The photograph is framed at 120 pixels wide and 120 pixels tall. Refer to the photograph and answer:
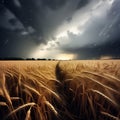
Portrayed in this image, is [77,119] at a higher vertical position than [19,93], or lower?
lower

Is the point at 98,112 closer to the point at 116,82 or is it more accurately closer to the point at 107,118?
the point at 107,118

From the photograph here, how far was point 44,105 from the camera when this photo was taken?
1.12 m

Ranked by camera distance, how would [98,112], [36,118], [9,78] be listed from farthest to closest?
[9,78] < [98,112] < [36,118]

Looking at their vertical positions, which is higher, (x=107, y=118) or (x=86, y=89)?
(x=86, y=89)

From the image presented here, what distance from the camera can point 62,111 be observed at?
45.7 inches

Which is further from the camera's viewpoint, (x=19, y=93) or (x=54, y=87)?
(x=54, y=87)

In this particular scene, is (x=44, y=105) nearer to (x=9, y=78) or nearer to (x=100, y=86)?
(x=100, y=86)

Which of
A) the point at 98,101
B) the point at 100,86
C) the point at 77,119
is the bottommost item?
the point at 77,119

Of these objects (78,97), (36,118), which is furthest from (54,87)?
(36,118)

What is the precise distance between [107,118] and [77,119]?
0.19m

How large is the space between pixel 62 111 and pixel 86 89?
0.29 m

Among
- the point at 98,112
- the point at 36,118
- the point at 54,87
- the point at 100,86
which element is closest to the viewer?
the point at 36,118

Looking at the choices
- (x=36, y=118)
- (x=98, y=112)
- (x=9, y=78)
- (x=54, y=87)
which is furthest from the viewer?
(x=9, y=78)

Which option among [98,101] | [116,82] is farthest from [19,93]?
[116,82]
